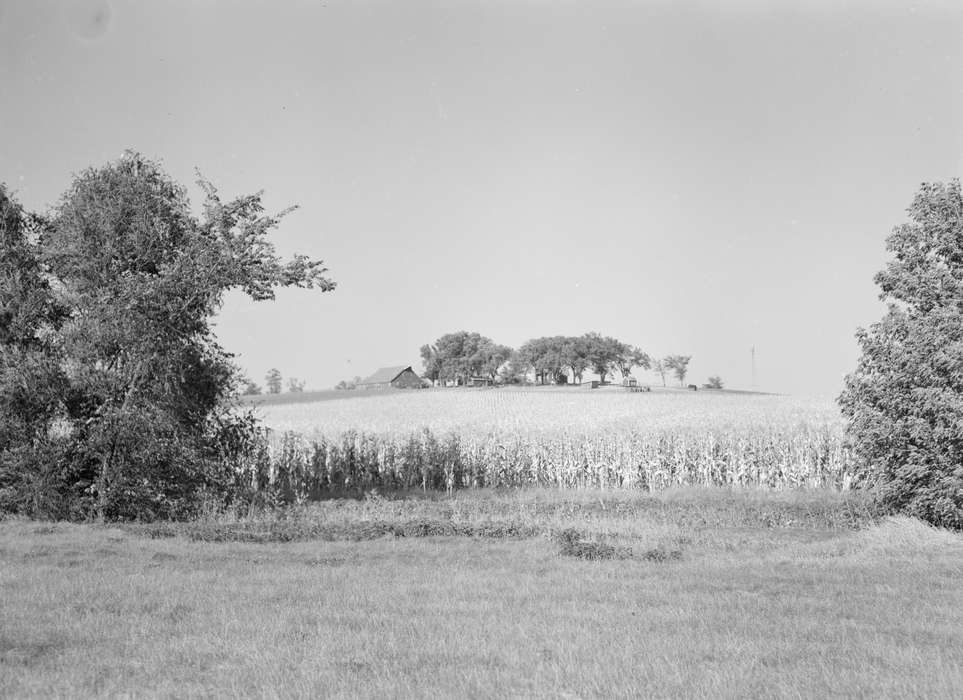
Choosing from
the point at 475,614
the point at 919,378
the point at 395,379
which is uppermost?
the point at 395,379

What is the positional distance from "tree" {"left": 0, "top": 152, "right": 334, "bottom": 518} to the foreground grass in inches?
110

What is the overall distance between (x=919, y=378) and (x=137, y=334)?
728 inches

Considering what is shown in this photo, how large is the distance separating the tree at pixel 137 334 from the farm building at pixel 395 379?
12258 cm

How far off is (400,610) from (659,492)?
19711mm

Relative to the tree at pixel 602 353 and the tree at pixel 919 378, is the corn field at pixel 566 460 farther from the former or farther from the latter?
the tree at pixel 602 353

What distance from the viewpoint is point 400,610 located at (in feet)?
36.1

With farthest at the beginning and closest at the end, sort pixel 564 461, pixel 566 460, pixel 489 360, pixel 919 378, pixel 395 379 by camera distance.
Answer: pixel 489 360 → pixel 395 379 → pixel 564 461 → pixel 566 460 → pixel 919 378

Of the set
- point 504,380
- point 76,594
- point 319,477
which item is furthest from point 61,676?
point 504,380

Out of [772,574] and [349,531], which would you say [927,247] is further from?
[349,531]

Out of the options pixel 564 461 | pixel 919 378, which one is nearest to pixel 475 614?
pixel 919 378

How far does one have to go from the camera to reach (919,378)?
19406mm

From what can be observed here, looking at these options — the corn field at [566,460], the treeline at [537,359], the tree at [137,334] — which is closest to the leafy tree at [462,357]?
the treeline at [537,359]

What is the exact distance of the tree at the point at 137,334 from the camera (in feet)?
70.2

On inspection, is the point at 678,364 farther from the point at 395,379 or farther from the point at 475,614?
the point at 475,614
